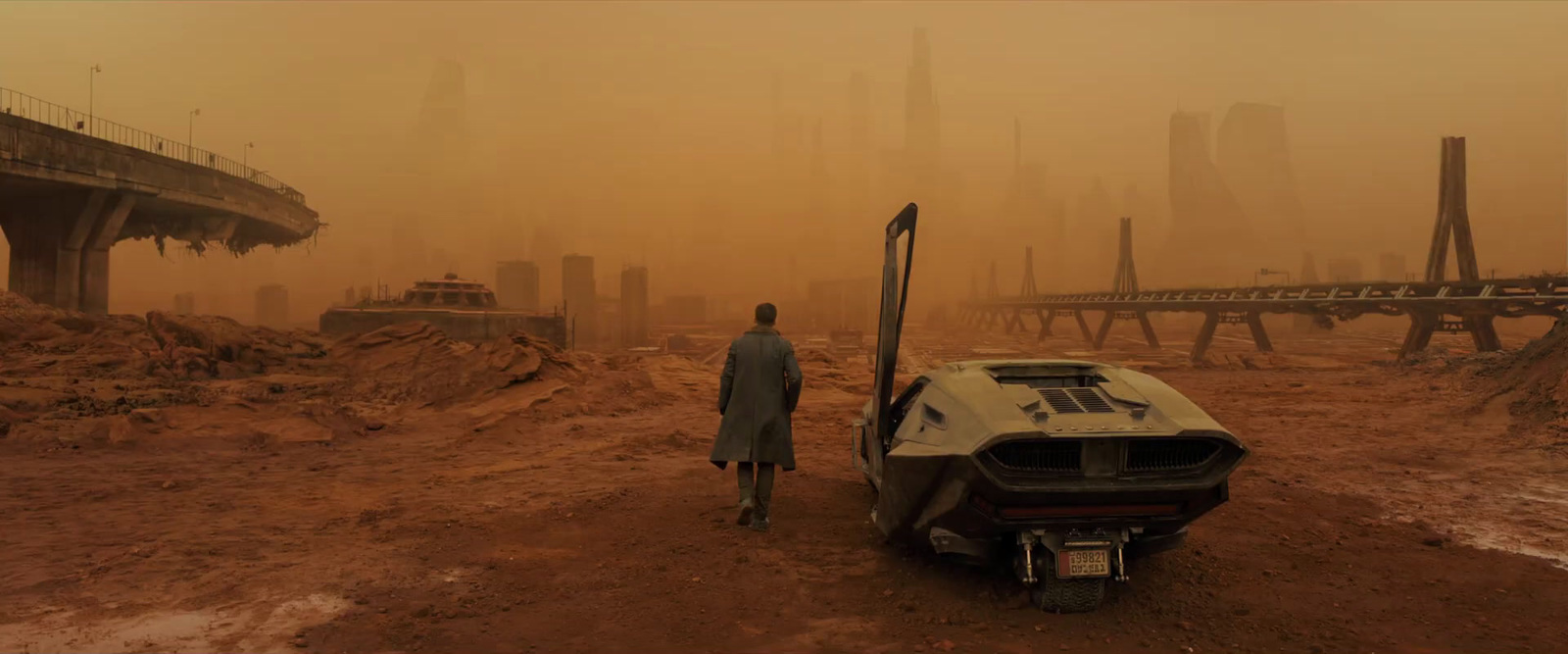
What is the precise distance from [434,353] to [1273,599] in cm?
1521

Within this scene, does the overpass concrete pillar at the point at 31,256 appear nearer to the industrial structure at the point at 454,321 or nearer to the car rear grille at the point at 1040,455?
the industrial structure at the point at 454,321

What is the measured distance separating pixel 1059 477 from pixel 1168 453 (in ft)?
2.16

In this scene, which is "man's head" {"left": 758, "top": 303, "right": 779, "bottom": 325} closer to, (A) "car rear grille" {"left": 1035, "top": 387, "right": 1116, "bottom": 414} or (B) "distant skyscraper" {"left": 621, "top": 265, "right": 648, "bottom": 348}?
(A) "car rear grille" {"left": 1035, "top": 387, "right": 1116, "bottom": 414}

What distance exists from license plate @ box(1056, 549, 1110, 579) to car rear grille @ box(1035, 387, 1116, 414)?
2.52ft

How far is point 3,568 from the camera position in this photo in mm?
4926

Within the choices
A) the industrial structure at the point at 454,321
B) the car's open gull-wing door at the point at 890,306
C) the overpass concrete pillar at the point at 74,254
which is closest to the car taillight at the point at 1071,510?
the car's open gull-wing door at the point at 890,306

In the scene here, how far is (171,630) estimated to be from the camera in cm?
405

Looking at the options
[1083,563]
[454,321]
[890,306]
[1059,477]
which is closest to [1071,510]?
[1059,477]

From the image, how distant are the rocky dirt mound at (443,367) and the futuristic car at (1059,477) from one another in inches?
→ 431

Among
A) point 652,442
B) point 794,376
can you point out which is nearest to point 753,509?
point 794,376

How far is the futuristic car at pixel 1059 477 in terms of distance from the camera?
3969 mm

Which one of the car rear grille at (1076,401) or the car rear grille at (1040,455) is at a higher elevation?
the car rear grille at (1076,401)

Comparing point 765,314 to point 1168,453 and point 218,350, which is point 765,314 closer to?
point 1168,453

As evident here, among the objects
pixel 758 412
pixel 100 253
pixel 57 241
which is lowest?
pixel 758 412
